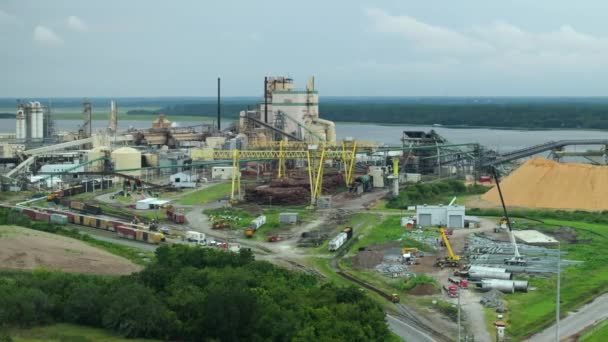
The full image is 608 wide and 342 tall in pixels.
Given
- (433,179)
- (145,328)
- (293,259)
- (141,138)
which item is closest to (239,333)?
(145,328)

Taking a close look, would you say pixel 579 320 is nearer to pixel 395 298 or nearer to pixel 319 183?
pixel 395 298

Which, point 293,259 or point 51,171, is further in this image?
point 51,171

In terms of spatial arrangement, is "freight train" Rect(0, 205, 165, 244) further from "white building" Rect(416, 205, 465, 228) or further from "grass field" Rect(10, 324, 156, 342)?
"grass field" Rect(10, 324, 156, 342)

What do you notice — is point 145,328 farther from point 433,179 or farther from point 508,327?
point 433,179

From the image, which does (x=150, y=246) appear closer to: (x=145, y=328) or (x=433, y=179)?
(x=145, y=328)

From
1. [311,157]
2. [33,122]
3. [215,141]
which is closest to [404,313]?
[311,157]

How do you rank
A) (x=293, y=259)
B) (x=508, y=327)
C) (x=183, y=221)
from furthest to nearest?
(x=183, y=221) → (x=293, y=259) → (x=508, y=327)

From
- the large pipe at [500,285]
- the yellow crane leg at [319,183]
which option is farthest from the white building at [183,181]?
the large pipe at [500,285]

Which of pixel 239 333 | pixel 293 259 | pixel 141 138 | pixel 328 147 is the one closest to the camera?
pixel 239 333
